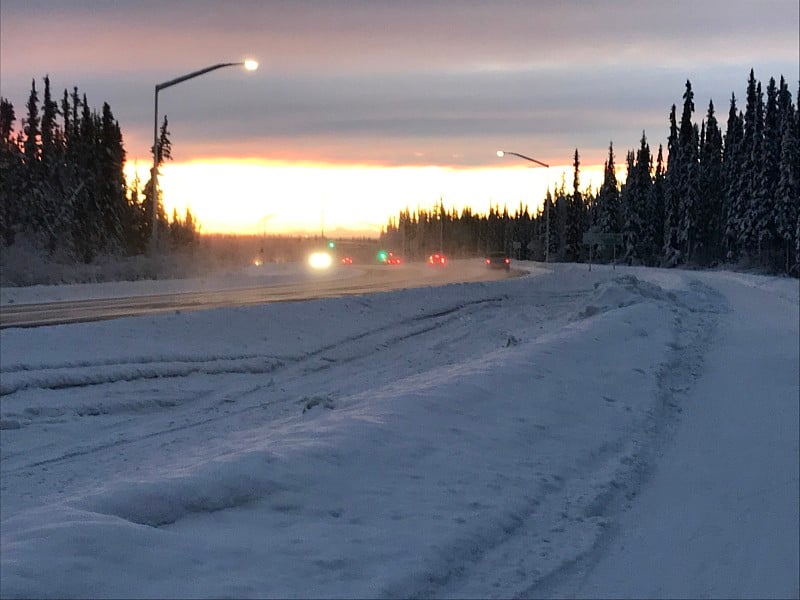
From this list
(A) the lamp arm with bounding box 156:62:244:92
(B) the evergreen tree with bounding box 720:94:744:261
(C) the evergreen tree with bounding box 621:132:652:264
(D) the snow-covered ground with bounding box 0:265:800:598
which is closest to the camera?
(D) the snow-covered ground with bounding box 0:265:800:598

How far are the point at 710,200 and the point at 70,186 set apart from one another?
67899 mm

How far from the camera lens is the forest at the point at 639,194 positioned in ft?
211

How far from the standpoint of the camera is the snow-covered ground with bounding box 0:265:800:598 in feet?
18.4

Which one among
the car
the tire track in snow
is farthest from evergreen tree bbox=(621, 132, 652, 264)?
the tire track in snow

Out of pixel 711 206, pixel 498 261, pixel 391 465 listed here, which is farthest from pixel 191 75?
pixel 711 206

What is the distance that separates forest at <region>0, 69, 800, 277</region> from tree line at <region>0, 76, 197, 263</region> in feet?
0.36

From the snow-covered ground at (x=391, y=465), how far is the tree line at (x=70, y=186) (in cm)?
4368

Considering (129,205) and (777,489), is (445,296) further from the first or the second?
(129,205)

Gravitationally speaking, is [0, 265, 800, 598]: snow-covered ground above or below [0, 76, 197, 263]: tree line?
below

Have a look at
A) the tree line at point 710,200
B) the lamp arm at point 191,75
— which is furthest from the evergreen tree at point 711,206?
Result: the lamp arm at point 191,75

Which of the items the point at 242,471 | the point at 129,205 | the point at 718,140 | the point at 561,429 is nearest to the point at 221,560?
the point at 242,471

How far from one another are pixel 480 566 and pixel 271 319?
541 inches

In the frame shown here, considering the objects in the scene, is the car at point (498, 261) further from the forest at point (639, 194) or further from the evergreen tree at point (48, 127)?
the evergreen tree at point (48, 127)

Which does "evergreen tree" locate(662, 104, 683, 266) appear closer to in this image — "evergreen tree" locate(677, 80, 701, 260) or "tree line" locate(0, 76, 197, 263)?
"evergreen tree" locate(677, 80, 701, 260)
